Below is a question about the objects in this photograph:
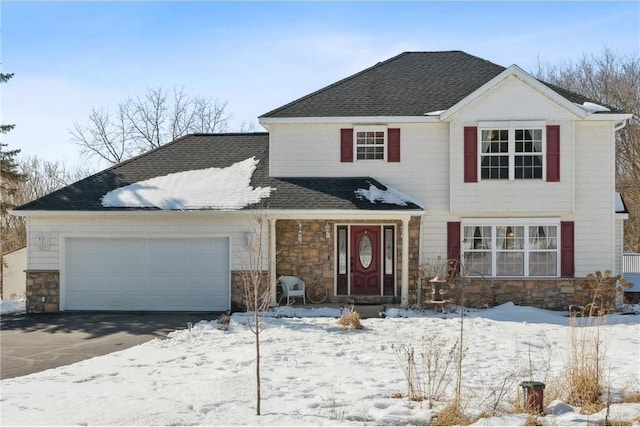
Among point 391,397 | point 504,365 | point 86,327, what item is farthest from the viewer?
point 86,327

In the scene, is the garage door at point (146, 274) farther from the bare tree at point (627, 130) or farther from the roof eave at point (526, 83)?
the bare tree at point (627, 130)

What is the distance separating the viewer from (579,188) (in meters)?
16.6

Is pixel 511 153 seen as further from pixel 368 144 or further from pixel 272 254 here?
pixel 272 254

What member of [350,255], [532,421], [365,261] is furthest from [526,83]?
[532,421]

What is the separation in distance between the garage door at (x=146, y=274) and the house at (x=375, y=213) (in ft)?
0.10

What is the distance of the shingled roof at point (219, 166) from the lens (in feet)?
→ 52.7

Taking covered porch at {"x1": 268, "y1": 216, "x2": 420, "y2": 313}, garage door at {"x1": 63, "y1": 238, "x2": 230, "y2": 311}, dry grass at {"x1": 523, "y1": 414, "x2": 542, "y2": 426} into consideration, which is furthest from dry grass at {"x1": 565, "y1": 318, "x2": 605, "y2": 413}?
garage door at {"x1": 63, "y1": 238, "x2": 230, "y2": 311}

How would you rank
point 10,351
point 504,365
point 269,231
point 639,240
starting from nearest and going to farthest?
point 504,365 < point 10,351 < point 269,231 < point 639,240

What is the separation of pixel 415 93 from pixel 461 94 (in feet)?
4.36

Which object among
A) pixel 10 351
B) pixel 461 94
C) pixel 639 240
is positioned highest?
pixel 461 94

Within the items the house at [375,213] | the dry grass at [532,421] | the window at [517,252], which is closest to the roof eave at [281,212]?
the house at [375,213]

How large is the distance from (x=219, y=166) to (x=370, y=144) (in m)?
4.69

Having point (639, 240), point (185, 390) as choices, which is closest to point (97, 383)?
point (185, 390)

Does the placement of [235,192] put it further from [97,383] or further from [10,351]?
[97,383]
